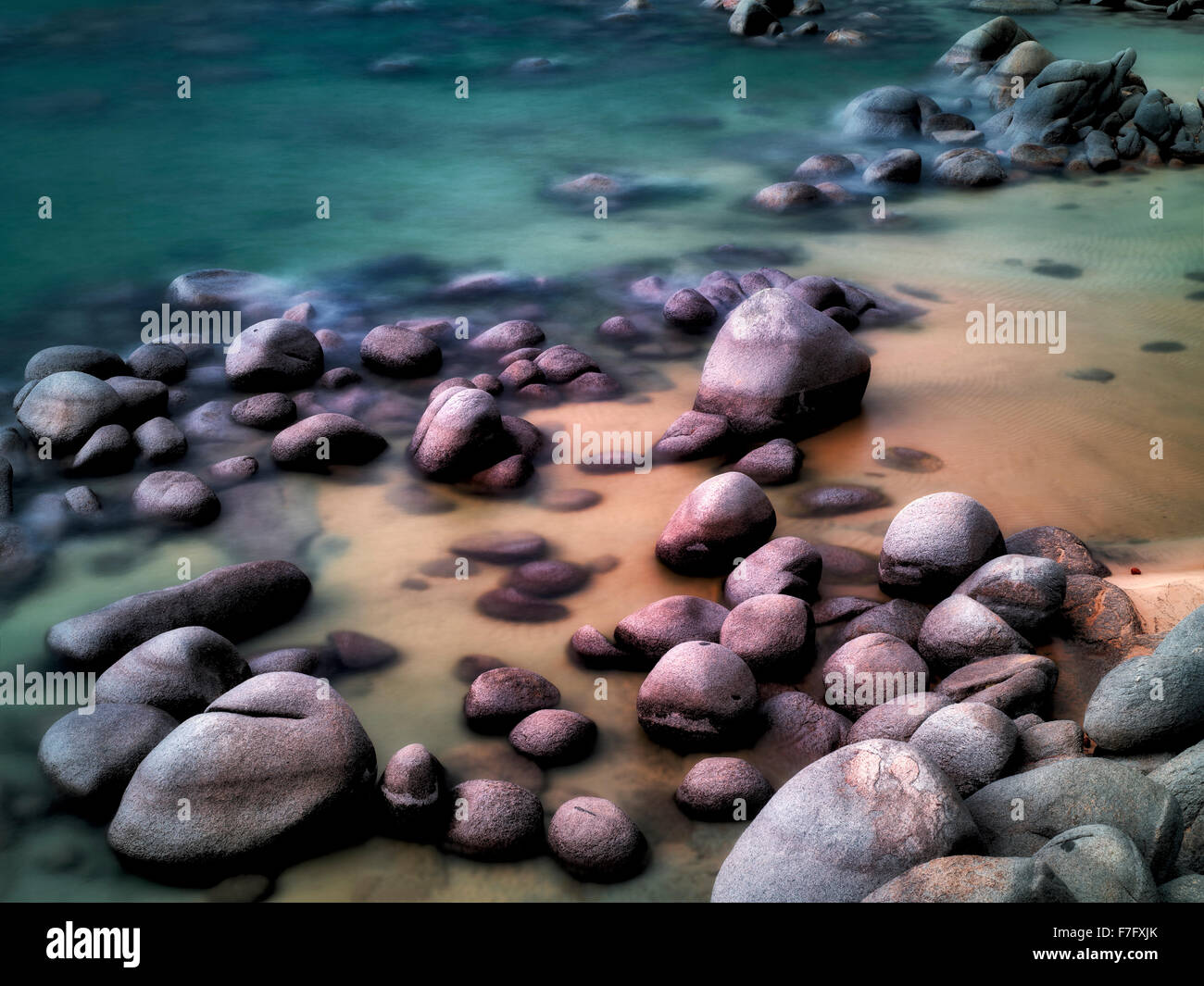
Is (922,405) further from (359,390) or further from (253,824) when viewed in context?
(253,824)

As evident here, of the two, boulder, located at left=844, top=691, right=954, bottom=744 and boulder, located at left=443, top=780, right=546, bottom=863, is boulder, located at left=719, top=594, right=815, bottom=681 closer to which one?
boulder, located at left=844, top=691, right=954, bottom=744

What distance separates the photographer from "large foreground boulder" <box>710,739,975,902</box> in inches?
109

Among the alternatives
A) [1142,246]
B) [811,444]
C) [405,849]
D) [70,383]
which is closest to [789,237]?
[1142,246]

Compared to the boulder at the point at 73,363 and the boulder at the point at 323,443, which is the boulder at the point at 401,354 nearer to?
the boulder at the point at 323,443

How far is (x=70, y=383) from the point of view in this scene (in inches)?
220

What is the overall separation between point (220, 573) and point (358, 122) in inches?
337

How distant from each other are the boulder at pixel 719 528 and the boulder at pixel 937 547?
0.52m

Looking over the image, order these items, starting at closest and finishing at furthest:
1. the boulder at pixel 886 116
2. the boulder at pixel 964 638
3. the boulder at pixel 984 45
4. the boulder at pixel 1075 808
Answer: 1. the boulder at pixel 1075 808
2. the boulder at pixel 964 638
3. the boulder at pixel 886 116
4. the boulder at pixel 984 45

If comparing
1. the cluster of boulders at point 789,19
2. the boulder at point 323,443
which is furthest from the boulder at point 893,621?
the cluster of boulders at point 789,19

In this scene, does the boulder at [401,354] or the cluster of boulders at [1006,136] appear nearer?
the boulder at [401,354]

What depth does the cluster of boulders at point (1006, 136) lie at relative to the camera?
9.42 metres

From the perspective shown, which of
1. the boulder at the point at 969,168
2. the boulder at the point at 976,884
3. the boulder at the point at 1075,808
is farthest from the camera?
the boulder at the point at 969,168

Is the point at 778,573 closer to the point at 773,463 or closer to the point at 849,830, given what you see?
the point at 773,463

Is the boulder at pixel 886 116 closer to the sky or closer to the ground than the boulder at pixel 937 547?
closer to the sky
